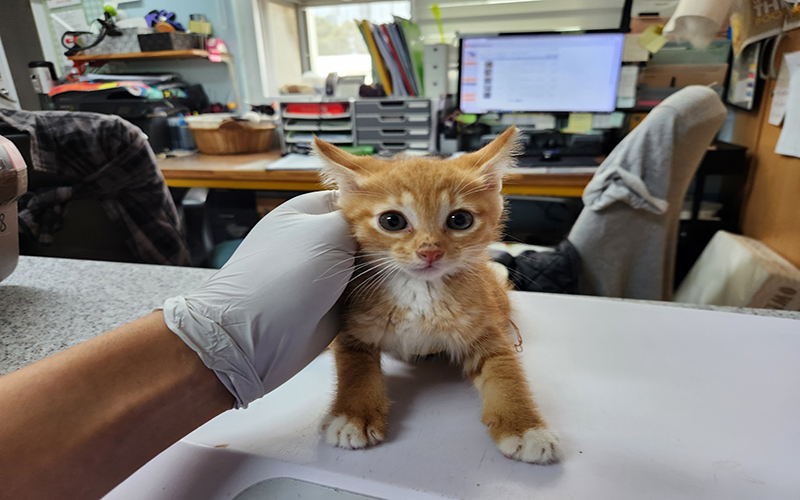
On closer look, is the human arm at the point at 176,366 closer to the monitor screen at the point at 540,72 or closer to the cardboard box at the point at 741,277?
the cardboard box at the point at 741,277

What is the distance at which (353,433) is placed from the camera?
0.48 meters

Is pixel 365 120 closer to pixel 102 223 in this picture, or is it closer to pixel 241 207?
pixel 241 207

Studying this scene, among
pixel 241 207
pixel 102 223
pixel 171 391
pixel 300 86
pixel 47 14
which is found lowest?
pixel 241 207

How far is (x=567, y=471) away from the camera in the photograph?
0.44m

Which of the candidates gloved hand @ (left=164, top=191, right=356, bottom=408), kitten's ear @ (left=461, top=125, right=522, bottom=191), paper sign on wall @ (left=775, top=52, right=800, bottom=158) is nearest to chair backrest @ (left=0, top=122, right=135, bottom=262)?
gloved hand @ (left=164, top=191, right=356, bottom=408)

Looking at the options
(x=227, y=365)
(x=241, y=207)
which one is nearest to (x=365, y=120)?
(x=241, y=207)

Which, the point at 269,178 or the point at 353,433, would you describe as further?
the point at 269,178

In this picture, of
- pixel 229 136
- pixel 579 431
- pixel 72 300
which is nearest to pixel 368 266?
pixel 579 431

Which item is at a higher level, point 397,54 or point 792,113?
point 397,54

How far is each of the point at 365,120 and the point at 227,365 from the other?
1893mm

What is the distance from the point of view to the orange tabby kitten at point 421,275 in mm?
550

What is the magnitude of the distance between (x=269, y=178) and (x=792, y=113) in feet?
6.27

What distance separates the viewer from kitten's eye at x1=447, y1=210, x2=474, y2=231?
59cm

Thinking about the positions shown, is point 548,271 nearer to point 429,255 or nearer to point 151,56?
point 429,255
